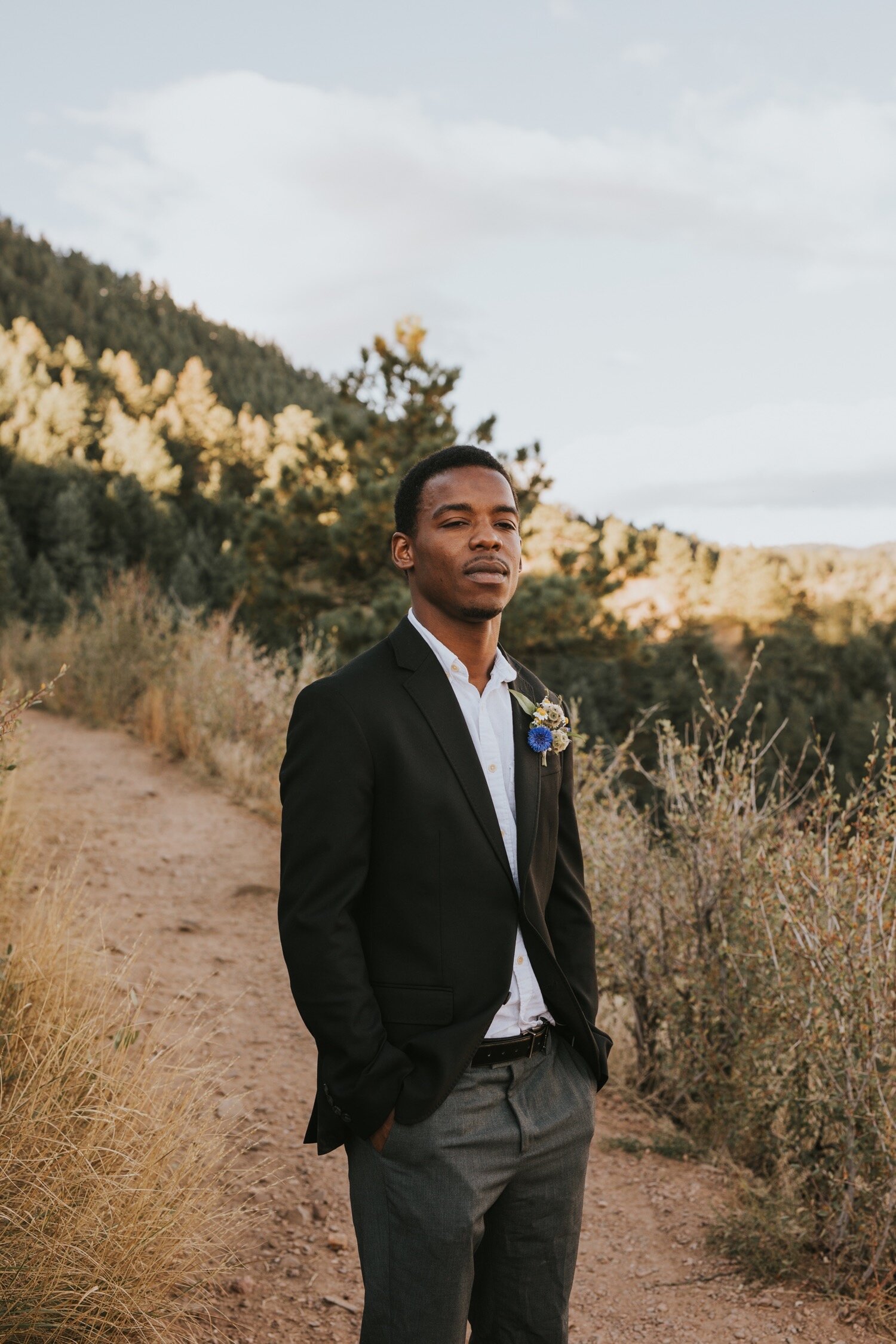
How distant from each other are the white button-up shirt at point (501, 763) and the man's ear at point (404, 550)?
10 centimetres

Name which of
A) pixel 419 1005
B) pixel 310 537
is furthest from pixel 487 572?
pixel 310 537

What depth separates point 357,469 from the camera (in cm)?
1532

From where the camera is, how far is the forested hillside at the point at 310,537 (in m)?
15.2

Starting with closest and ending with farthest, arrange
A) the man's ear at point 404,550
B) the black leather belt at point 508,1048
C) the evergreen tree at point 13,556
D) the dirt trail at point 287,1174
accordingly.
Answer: the black leather belt at point 508,1048 → the man's ear at point 404,550 → the dirt trail at point 287,1174 → the evergreen tree at point 13,556

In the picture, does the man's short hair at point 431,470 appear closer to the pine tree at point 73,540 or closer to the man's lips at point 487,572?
the man's lips at point 487,572

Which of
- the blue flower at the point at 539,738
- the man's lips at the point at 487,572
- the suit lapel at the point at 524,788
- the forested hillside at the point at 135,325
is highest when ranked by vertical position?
the forested hillside at the point at 135,325

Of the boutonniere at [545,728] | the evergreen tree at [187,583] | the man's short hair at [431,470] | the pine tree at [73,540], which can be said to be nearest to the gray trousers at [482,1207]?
the boutonniere at [545,728]

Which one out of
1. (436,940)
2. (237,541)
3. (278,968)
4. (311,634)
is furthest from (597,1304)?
(237,541)

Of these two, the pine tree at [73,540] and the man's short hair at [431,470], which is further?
the pine tree at [73,540]

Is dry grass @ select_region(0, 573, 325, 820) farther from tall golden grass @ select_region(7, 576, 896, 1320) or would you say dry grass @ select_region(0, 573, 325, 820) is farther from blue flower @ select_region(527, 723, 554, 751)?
blue flower @ select_region(527, 723, 554, 751)

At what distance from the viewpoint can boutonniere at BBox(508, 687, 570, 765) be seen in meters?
1.90

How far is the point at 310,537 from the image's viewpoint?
1557 cm

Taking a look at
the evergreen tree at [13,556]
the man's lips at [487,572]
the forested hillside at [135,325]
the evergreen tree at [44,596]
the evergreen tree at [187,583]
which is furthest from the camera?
the forested hillside at [135,325]

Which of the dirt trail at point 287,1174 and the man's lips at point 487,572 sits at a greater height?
the man's lips at point 487,572
